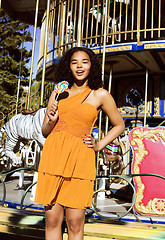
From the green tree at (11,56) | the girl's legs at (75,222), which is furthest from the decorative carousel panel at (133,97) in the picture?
the green tree at (11,56)

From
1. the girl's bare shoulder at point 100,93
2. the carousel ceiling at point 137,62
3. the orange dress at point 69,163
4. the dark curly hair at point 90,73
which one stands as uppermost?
the carousel ceiling at point 137,62

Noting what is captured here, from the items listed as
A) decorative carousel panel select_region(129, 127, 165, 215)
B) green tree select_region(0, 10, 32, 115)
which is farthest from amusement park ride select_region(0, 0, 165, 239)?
green tree select_region(0, 10, 32, 115)

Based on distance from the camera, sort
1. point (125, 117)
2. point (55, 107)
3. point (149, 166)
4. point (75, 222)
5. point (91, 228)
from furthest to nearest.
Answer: point (125, 117), point (149, 166), point (91, 228), point (55, 107), point (75, 222)

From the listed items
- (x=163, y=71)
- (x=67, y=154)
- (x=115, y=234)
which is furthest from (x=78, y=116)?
(x=163, y=71)

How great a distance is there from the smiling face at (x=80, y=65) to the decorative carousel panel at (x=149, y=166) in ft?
5.49

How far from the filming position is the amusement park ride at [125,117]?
3.30 metres

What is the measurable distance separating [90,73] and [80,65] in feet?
0.38

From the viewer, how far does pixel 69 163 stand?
178 cm

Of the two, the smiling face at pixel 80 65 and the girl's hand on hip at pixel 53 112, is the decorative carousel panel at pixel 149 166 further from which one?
the girl's hand on hip at pixel 53 112

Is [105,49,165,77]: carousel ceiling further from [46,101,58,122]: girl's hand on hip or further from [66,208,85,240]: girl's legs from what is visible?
[66,208,85,240]: girl's legs

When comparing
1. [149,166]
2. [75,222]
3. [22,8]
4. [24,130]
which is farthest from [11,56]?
[75,222]

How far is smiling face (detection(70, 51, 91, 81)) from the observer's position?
6.54 feet

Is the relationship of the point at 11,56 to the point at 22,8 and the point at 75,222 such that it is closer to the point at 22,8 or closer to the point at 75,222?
the point at 22,8

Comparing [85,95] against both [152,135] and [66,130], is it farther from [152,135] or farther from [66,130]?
[152,135]
